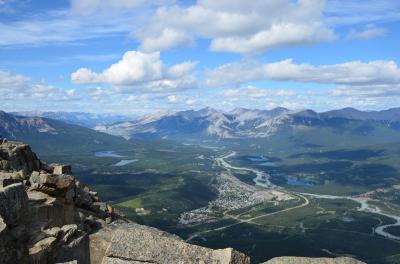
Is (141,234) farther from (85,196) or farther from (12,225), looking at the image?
(85,196)

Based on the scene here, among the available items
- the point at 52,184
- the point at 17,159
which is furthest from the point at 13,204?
the point at 17,159

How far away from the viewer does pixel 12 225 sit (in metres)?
29.4

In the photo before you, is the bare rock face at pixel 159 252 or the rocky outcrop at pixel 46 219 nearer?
the bare rock face at pixel 159 252

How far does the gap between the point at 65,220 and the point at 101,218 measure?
1020 centimetres

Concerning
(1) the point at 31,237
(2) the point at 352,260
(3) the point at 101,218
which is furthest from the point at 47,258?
(3) the point at 101,218

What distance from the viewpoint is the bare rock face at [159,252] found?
2620cm

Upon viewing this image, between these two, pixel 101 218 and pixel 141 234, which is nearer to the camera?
pixel 141 234

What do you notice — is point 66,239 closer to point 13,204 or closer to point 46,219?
point 13,204

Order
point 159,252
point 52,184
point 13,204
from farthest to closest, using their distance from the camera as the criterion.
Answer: point 52,184 < point 13,204 < point 159,252

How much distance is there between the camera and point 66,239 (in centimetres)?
3481

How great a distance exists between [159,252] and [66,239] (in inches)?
432

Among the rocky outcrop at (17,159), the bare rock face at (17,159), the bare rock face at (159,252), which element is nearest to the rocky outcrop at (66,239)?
the bare rock face at (159,252)

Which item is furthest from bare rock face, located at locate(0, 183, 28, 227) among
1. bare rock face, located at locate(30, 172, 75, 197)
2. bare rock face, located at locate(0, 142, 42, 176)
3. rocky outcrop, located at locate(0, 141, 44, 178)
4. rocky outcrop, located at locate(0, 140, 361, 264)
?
bare rock face, located at locate(0, 142, 42, 176)

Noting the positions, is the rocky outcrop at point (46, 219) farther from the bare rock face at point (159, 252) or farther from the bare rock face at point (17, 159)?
the bare rock face at point (159, 252)
